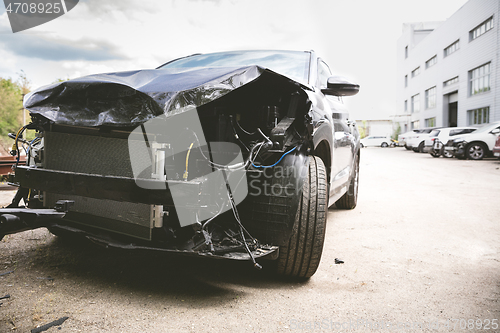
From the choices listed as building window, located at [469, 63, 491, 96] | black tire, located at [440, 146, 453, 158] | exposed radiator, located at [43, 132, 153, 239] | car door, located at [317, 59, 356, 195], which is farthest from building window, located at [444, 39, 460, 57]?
exposed radiator, located at [43, 132, 153, 239]

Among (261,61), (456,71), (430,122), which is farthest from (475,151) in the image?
(430,122)

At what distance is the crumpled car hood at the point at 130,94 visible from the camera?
184 cm

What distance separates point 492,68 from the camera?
71.8 feet

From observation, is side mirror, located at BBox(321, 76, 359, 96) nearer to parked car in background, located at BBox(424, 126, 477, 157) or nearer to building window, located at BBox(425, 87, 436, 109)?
parked car in background, located at BBox(424, 126, 477, 157)

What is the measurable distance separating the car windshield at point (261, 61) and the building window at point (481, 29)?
2520 cm

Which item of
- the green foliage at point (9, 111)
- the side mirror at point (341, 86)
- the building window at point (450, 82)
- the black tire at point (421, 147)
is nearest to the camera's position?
the side mirror at point (341, 86)

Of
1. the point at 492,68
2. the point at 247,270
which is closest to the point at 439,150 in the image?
the point at 492,68

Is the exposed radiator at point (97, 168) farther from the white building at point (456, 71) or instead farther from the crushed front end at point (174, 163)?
the white building at point (456, 71)

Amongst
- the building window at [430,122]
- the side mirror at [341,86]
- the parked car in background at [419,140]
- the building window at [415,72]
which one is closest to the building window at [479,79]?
the parked car in background at [419,140]

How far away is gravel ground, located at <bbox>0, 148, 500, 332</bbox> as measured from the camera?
76.2 inches

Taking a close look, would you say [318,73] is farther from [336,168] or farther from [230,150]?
[230,150]

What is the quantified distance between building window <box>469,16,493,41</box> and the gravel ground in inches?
971

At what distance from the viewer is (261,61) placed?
3135mm

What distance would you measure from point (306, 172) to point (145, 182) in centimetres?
98
